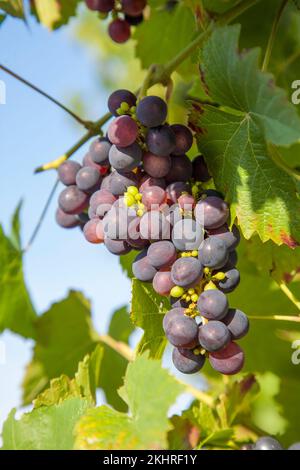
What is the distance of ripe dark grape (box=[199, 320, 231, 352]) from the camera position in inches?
48.4

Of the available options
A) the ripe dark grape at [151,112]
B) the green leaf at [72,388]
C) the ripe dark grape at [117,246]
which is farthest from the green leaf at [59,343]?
the ripe dark grape at [151,112]

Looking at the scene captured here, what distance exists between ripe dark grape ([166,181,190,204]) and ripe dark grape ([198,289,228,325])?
20cm

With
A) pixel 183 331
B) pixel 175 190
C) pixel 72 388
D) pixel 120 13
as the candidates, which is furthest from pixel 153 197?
pixel 120 13

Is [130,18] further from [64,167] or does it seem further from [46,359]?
[46,359]

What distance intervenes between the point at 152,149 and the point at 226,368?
447mm

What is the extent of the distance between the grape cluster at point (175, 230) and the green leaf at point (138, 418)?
101 mm

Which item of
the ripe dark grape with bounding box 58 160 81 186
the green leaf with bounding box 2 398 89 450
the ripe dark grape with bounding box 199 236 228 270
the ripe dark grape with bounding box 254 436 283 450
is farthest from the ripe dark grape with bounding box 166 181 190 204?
the ripe dark grape with bounding box 254 436 283 450

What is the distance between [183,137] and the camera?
53.1 inches

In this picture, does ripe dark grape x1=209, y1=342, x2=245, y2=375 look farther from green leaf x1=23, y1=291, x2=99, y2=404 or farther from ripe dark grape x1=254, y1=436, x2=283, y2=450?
green leaf x1=23, y1=291, x2=99, y2=404

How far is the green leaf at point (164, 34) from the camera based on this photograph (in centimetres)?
207

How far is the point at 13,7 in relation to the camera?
5.86 ft

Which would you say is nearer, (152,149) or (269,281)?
(152,149)

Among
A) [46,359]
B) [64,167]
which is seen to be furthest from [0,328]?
[64,167]

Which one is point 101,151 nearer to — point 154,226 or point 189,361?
point 154,226
